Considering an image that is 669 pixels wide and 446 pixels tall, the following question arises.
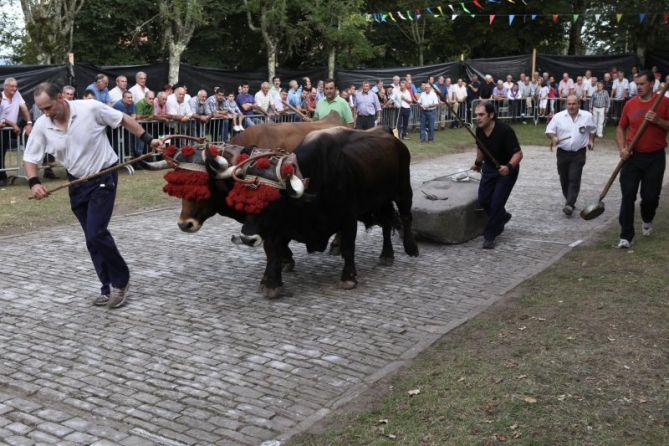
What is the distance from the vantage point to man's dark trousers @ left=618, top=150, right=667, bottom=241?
32.5ft

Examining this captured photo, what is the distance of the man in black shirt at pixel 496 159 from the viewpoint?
33.9 feet

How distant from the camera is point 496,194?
34.1ft

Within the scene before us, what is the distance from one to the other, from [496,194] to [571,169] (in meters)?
2.50

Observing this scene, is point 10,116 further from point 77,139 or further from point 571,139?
point 571,139

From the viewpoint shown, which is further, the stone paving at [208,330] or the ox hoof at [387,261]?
the ox hoof at [387,261]

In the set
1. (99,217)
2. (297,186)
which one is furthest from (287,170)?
(99,217)

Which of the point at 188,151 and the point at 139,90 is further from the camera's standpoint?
the point at 139,90

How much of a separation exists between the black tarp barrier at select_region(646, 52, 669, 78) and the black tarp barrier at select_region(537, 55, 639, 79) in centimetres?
A: 148

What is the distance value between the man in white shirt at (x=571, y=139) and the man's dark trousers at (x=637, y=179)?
2157 millimetres

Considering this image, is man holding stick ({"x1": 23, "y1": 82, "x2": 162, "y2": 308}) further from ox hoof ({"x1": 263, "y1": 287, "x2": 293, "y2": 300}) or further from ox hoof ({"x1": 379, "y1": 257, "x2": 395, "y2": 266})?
ox hoof ({"x1": 379, "y1": 257, "x2": 395, "y2": 266})

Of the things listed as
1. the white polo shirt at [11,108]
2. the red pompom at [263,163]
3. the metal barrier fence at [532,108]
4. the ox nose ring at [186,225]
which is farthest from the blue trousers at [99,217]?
the metal barrier fence at [532,108]

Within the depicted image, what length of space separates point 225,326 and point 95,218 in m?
1.56

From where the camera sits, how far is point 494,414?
5.21 m

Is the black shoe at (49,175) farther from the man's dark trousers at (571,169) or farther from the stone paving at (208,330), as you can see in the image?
the man's dark trousers at (571,169)
